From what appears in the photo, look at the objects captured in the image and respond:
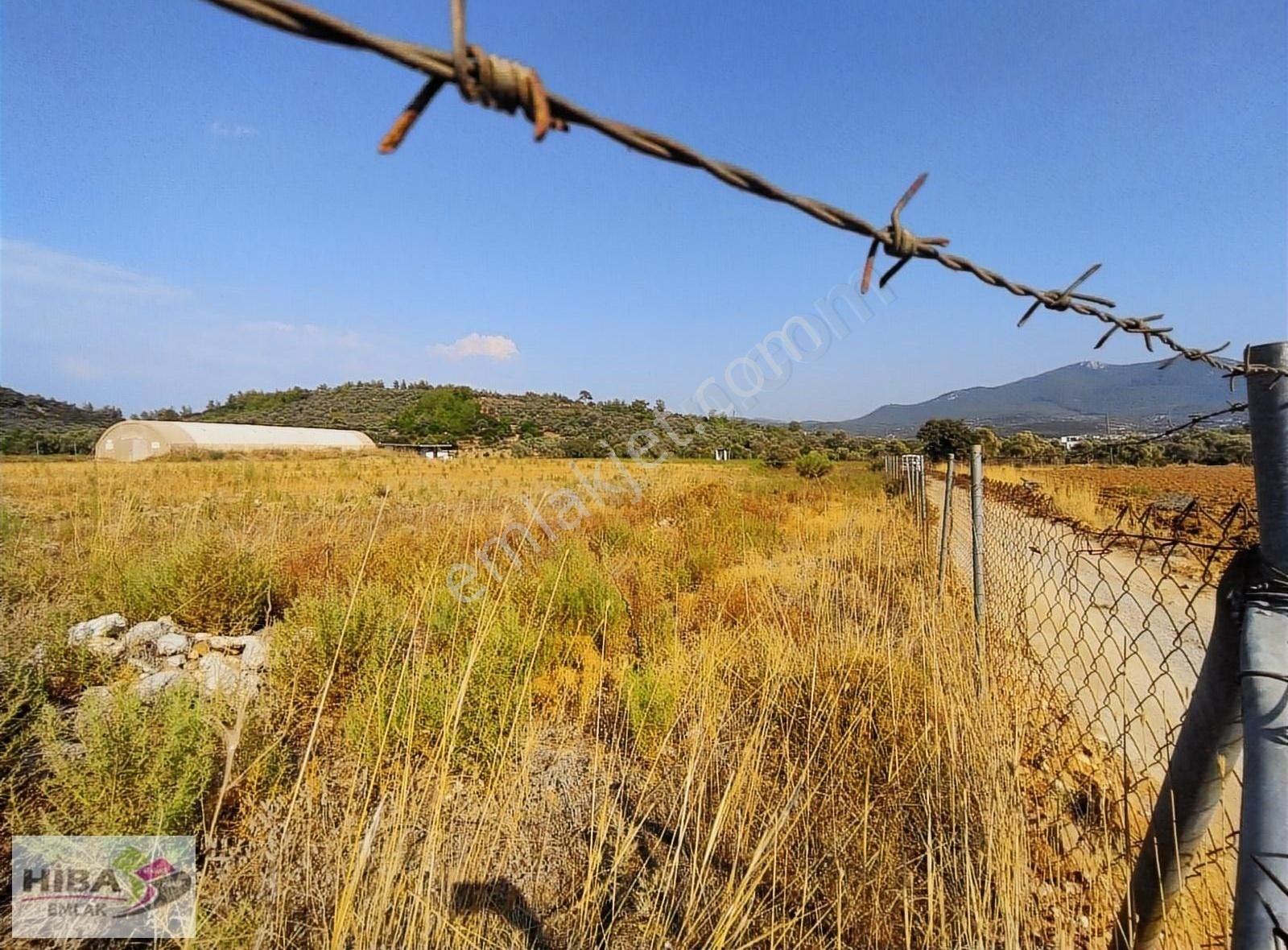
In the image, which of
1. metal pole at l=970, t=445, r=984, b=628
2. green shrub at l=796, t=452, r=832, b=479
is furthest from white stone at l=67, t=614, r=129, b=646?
green shrub at l=796, t=452, r=832, b=479

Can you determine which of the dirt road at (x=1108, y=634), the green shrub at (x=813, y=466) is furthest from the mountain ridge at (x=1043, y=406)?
the dirt road at (x=1108, y=634)

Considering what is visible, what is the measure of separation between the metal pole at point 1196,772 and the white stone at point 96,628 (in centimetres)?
436

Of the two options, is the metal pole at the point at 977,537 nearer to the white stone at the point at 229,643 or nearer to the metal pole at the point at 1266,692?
the metal pole at the point at 1266,692

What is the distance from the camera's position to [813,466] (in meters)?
18.1

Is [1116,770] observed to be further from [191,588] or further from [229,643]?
[191,588]

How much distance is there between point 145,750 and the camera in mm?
1698

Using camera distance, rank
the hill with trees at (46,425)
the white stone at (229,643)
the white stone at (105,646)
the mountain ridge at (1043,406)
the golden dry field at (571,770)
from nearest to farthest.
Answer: the golden dry field at (571,770) < the white stone at (105,646) < the white stone at (229,643) < the hill with trees at (46,425) < the mountain ridge at (1043,406)

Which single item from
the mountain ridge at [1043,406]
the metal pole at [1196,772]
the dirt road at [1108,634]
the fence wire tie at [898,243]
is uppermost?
the mountain ridge at [1043,406]

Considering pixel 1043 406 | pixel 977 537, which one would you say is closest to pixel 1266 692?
pixel 977 537

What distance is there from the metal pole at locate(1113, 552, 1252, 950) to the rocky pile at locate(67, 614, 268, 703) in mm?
2949

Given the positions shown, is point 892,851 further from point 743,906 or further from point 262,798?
point 262,798

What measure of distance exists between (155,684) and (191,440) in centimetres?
4603

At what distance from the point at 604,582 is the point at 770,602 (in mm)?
1111

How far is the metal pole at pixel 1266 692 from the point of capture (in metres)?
0.65
